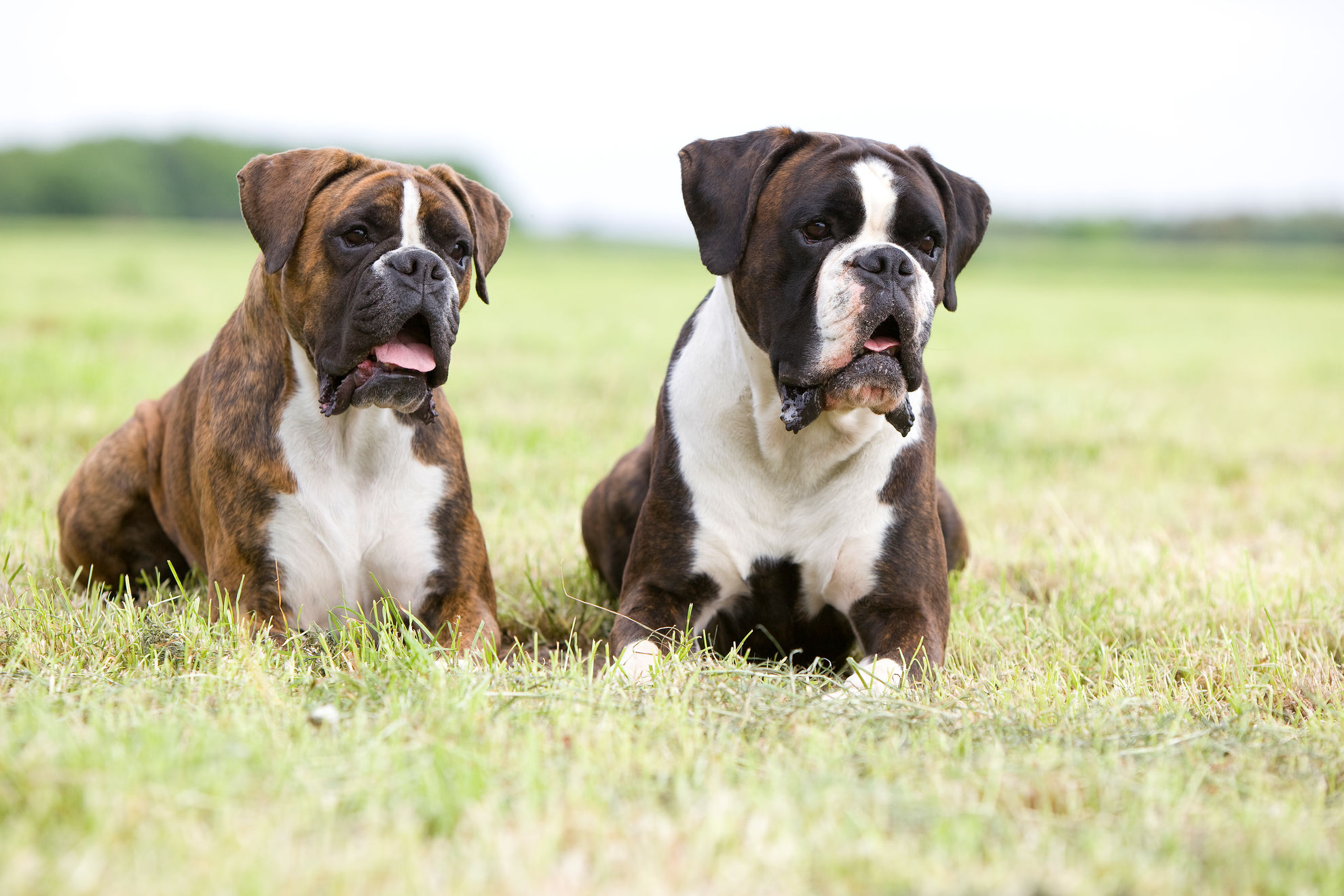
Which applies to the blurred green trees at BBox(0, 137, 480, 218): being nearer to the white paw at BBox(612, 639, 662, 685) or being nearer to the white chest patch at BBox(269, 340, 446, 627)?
the white chest patch at BBox(269, 340, 446, 627)

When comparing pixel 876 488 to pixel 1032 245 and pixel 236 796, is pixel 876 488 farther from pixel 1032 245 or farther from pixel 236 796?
pixel 1032 245

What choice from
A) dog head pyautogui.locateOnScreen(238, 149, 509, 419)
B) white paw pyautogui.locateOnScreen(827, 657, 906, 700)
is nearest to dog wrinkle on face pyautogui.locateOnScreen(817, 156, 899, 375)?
white paw pyautogui.locateOnScreen(827, 657, 906, 700)

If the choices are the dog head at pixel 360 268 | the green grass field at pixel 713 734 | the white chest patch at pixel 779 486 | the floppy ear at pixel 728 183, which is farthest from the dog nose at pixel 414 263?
the green grass field at pixel 713 734

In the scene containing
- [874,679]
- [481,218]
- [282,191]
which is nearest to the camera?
[874,679]

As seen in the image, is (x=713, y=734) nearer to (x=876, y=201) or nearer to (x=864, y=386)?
(x=864, y=386)

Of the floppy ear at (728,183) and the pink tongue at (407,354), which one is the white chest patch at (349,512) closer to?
the pink tongue at (407,354)

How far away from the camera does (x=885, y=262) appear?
10.4 feet

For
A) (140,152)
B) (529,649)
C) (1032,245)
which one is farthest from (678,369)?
(140,152)

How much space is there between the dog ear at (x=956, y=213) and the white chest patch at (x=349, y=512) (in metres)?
1.65

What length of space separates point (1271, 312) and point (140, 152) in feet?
193

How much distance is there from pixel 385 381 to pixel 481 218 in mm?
749

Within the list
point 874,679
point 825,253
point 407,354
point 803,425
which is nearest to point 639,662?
point 874,679

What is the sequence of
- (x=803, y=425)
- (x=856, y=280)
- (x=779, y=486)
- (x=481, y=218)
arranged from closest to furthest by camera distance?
(x=856, y=280) < (x=803, y=425) < (x=779, y=486) < (x=481, y=218)

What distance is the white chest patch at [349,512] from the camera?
135 inches
